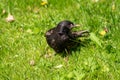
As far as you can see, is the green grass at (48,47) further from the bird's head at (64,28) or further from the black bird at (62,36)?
the bird's head at (64,28)

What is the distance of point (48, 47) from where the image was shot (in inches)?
160

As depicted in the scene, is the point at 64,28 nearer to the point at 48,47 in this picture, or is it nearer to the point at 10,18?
the point at 48,47

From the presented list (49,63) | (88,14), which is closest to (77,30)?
(88,14)

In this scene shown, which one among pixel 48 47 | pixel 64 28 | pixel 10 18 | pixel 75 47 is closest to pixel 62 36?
pixel 64 28

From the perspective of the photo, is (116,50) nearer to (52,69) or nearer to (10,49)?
(52,69)

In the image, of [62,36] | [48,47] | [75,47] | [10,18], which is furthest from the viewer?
[10,18]

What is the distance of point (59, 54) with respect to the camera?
3.95 m

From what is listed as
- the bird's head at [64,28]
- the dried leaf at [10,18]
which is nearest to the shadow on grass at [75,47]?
the bird's head at [64,28]

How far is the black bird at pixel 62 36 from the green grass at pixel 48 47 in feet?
0.43

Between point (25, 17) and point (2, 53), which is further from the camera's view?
point (25, 17)

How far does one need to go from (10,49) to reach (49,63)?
1.84 feet

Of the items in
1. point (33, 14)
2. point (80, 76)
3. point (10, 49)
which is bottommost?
point (80, 76)

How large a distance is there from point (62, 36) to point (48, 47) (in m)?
0.41

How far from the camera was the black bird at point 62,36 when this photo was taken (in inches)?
145
